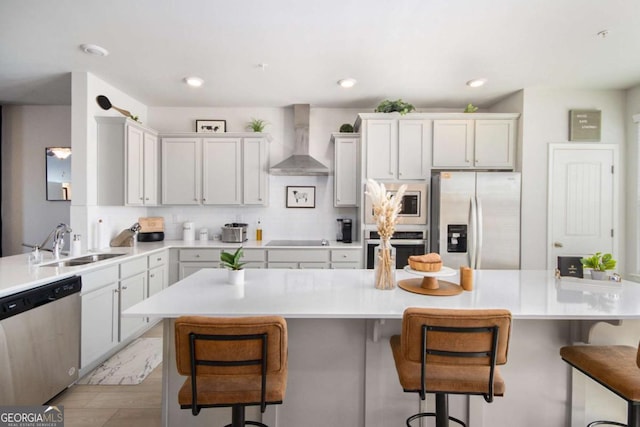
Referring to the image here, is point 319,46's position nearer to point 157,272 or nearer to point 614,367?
point 614,367

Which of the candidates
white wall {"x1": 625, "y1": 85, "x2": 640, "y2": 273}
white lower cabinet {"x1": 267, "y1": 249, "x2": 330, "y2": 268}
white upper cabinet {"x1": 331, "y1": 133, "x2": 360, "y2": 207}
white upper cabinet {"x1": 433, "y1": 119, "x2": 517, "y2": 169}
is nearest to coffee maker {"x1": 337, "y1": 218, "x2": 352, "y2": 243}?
white upper cabinet {"x1": 331, "y1": 133, "x2": 360, "y2": 207}

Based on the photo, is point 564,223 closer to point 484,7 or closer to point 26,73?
point 484,7

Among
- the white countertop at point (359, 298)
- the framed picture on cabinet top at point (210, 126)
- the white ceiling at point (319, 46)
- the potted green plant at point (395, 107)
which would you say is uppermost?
the white ceiling at point (319, 46)

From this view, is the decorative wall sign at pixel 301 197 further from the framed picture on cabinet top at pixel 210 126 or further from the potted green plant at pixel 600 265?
the potted green plant at pixel 600 265

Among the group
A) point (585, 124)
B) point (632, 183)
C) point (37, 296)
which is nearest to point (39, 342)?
point (37, 296)

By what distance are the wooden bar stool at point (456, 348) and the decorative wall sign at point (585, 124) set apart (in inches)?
139

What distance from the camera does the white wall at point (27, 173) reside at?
389cm

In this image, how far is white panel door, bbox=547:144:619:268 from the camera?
348cm

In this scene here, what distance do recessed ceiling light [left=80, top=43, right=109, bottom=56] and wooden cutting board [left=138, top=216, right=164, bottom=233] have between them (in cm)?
200

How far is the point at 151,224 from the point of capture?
4031 millimetres

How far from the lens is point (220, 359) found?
1104 mm

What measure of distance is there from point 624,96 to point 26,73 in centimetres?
658

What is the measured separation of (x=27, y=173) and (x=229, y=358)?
15.1 ft

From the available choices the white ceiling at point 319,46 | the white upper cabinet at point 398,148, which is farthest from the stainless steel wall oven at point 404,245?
the white ceiling at point 319,46
